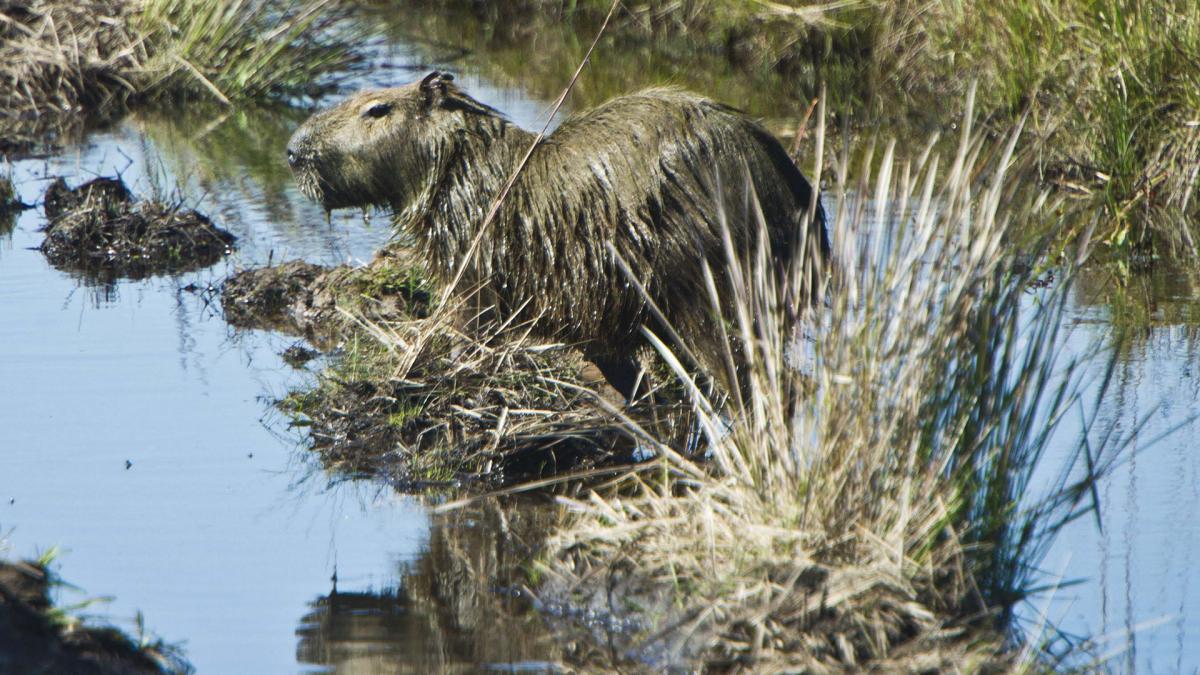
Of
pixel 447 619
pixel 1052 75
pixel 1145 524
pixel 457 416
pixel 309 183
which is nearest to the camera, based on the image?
pixel 447 619

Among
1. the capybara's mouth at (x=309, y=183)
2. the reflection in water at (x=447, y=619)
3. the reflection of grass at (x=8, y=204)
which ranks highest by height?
the reflection of grass at (x=8, y=204)

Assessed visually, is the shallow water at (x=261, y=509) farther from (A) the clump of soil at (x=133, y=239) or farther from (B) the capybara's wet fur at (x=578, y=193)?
(B) the capybara's wet fur at (x=578, y=193)

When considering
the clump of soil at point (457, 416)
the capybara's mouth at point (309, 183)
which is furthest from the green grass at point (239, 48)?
the clump of soil at point (457, 416)

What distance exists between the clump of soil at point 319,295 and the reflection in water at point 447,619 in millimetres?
1940

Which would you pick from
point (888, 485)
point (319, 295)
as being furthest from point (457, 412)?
point (888, 485)

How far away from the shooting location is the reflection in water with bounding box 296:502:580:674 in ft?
12.6

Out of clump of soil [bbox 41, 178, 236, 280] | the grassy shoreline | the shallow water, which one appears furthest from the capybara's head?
clump of soil [bbox 41, 178, 236, 280]

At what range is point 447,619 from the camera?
4.09 m

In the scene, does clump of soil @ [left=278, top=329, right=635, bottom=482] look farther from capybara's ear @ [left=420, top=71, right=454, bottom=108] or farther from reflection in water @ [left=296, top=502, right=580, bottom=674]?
capybara's ear @ [left=420, top=71, right=454, bottom=108]

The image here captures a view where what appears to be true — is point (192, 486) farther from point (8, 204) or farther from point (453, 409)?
point (8, 204)

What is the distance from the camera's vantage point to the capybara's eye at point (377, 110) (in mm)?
5812

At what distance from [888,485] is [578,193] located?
80.2 inches

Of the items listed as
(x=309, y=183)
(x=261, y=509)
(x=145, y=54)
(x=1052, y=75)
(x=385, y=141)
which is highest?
(x=145, y=54)

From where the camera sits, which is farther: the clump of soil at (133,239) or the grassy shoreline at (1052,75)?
the clump of soil at (133,239)
